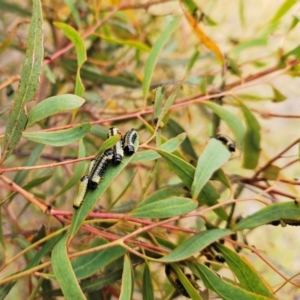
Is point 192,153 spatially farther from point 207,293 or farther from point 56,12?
point 56,12

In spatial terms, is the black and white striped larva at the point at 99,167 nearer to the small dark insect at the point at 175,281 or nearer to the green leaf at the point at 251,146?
the small dark insect at the point at 175,281

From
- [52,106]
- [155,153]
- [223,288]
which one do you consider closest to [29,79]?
[52,106]

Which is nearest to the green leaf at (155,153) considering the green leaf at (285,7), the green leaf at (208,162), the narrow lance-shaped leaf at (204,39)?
the green leaf at (208,162)

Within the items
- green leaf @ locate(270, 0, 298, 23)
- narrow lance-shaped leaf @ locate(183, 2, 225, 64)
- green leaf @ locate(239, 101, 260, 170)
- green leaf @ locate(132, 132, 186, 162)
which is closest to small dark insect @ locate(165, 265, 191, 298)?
green leaf @ locate(132, 132, 186, 162)

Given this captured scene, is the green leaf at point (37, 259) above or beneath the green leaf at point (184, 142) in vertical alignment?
beneath

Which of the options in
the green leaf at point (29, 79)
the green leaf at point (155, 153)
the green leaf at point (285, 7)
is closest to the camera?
the green leaf at point (29, 79)

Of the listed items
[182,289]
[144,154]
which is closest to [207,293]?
[182,289]

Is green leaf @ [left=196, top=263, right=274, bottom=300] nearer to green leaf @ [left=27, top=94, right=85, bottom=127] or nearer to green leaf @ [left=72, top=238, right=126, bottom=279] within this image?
green leaf @ [left=72, top=238, right=126, bottom=279]

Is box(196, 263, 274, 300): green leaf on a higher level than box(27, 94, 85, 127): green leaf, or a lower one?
lower
